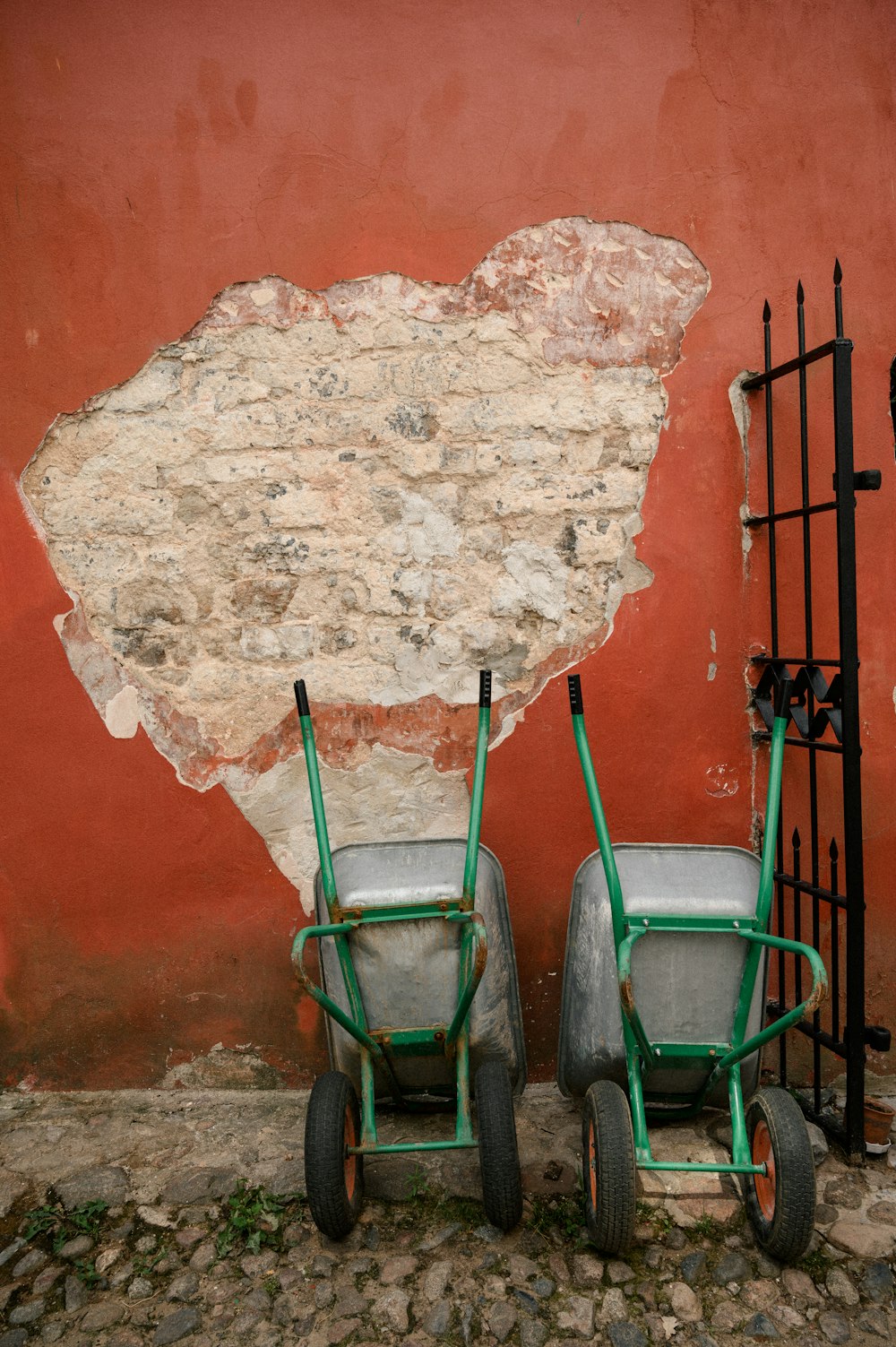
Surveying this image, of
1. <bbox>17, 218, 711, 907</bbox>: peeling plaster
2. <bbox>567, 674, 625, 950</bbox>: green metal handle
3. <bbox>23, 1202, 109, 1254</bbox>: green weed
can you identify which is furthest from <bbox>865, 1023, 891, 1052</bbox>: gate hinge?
<bbox>23, 1202, 109, 1254</bbox>: green weed

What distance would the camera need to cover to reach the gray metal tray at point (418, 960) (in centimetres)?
222

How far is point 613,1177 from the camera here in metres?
1.89

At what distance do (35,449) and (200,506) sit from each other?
53cm

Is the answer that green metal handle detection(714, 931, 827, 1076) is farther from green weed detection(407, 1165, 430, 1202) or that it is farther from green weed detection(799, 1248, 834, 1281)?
green weed detection(407, 1165, 430, 1202)

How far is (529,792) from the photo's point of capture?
273cm

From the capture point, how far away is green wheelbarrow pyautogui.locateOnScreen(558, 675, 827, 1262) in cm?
190

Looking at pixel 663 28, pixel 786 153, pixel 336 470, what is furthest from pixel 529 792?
pixel 663 28

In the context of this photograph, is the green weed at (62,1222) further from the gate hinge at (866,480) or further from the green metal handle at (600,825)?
the gate hinge at (866,480)

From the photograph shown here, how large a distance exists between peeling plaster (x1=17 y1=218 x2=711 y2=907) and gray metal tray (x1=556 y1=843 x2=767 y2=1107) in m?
0.59

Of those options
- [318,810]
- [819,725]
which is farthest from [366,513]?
[819,725]

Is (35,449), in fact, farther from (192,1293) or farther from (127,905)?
(192,1293)

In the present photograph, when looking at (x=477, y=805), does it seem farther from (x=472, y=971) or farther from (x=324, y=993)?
(x=324, y=993)

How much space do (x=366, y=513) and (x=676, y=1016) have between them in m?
Result: 1.64

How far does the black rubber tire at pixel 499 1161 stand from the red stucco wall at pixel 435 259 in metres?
0.70
